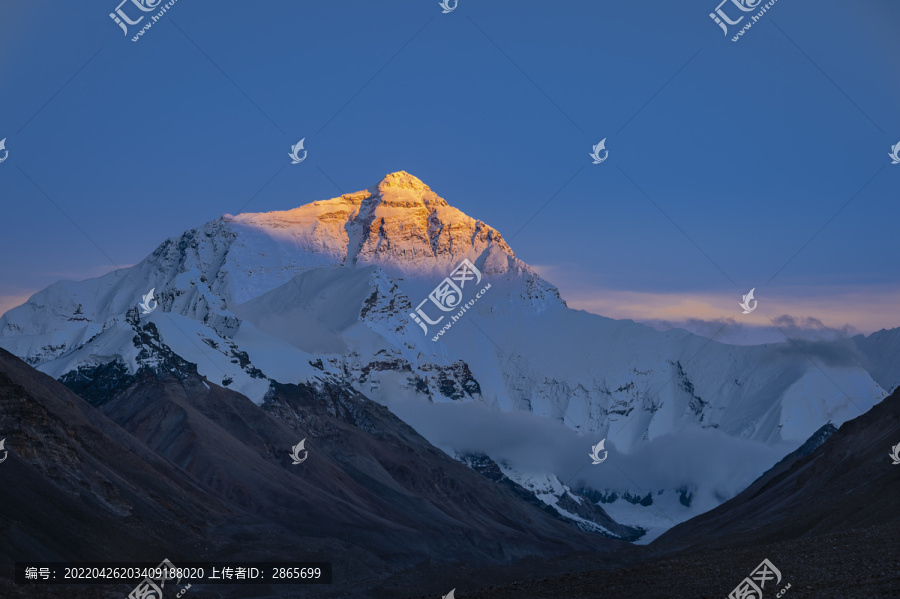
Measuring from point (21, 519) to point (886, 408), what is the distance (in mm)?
113293

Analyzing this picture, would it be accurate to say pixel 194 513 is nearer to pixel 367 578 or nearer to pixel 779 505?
pixel 367 578

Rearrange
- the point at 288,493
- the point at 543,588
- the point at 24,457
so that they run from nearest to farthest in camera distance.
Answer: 1. the point at 543,588
2. the point at 24,457
3. the point at 288,493

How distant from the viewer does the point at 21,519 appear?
9581cm

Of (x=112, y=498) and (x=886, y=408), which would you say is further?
(x=886, y=408)

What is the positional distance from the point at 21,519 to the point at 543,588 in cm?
4048

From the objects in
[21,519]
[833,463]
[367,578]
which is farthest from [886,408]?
[21,519]

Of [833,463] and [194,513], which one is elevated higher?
[833,463]

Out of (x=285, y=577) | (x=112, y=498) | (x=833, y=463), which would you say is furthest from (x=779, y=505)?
(x=112, y=498)

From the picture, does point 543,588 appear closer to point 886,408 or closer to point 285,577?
point 285,577

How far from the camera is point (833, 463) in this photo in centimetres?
16550

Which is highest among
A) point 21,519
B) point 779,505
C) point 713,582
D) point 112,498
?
point 779,505

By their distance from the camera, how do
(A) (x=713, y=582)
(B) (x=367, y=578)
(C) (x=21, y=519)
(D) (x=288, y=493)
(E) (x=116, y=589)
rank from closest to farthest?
1. (A) (x=713, y=582)
2. (E) (x=116, y=589)
3. (C) (x=21, y=519)
4. (B) (x=367, y=578)
5. (D) (x=288, y=493)

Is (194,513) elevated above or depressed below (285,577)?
above

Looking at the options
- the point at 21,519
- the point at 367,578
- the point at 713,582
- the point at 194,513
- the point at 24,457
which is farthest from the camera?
the point at 194,513
